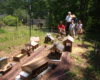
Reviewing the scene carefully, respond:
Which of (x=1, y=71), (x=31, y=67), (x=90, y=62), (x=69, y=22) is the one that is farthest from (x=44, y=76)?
(x=69, y=22)

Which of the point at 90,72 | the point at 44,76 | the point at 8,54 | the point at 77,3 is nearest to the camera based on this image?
the point at 44,76

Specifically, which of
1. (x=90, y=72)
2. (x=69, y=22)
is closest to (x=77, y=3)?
(x=69, y=22)

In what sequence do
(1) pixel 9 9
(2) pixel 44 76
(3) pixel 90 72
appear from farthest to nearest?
(1) pixel 9 9 → (3) pixel 90 72 → (2) pixel 44 76

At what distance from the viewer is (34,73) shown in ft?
11.4

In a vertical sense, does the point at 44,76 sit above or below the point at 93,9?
below

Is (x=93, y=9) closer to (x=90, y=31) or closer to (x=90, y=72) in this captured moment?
(x=90, y=31)

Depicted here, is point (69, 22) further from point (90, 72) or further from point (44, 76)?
point (44, 76)

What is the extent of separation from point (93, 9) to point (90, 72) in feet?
36.4

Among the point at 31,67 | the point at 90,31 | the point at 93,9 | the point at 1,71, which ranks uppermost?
the point at 93,9

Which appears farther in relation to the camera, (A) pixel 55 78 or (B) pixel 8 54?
(B) pixel 8 54

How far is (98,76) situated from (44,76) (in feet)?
7.18

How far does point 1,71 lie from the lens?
3695mm

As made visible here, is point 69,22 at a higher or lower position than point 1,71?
higher

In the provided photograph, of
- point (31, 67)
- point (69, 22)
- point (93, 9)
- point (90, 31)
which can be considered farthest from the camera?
point (90, 31)
